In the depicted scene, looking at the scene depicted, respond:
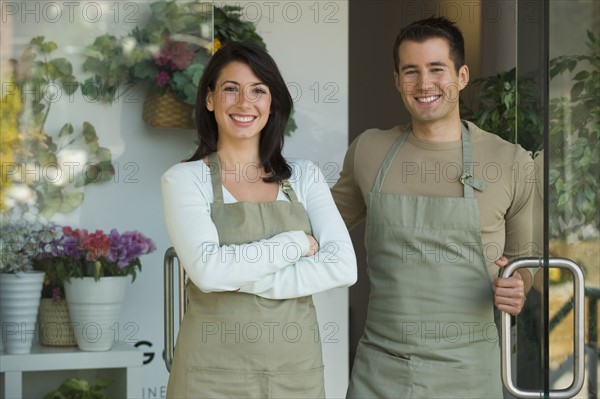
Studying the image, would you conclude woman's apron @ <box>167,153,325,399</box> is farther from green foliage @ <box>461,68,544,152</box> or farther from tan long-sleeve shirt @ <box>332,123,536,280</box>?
green foliage @ <box>461,68,544,152</box>

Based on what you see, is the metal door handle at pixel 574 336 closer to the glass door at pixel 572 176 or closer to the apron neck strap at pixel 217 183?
the glass door at pixel 572 176

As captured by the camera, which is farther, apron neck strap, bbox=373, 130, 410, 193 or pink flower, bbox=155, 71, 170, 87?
pink flower, bbox=155, 71, 170, 87

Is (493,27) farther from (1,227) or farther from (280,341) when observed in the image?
(280,341)

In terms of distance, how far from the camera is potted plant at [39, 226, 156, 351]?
2.58 m

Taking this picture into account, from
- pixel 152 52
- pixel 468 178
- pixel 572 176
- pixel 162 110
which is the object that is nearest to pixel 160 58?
pixel 152 52

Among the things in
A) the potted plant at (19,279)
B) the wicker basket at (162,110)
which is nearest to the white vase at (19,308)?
the potted plant at (19,279)

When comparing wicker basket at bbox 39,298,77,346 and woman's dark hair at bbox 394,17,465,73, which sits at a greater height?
woman's dark hair at bbox 394,17,465,73

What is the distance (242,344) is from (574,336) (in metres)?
0.59

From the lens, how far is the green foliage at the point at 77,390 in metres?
2.60

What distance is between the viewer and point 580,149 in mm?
1706

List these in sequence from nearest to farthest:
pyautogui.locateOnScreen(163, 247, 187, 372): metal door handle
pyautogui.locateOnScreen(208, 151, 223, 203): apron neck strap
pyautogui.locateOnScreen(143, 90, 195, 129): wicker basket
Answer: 1. pyautogui.locateOnScreen(208, 151, 223, 203): apron neck strap
2. pyautogui.locateOnScreen(163, 247, 187, 372): metal door handle
3. pyautogui.locateOnScreen(143, 90, 195, 129): wicker basket

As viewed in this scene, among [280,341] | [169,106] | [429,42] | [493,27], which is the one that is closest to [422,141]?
[429,42]

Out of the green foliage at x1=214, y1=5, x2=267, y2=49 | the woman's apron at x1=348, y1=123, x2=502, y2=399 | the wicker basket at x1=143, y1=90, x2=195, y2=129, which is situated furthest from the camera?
the green foliage at x1=214, y1=5, x2=267, y2=49

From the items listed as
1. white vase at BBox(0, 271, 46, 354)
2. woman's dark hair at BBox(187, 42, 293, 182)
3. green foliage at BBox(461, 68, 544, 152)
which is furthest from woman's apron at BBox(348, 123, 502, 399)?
white vase at BBox(0, 271, 46, 354)
